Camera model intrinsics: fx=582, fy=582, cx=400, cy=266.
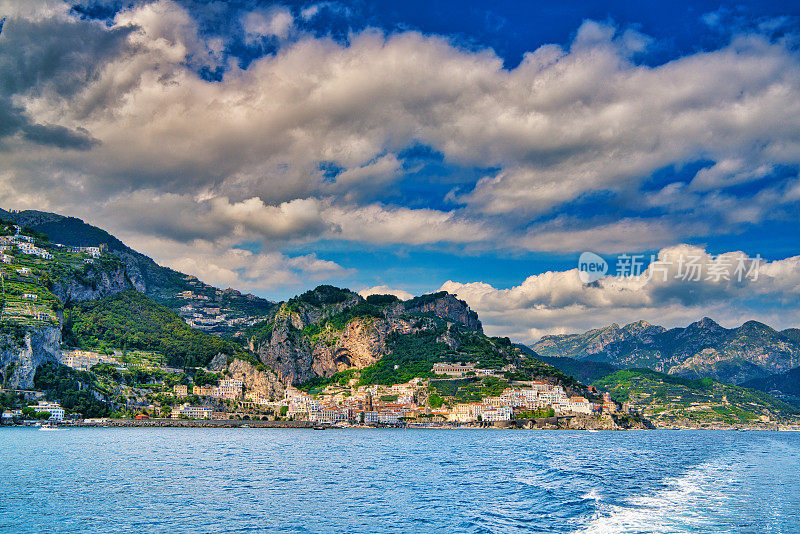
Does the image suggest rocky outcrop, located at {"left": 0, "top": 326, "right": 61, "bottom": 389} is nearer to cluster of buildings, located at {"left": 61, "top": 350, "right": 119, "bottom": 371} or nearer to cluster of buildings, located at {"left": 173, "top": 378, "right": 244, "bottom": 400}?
cluster of buildings, located at {"left": 61, "top": 350, "right": 119, "bottom": 371}

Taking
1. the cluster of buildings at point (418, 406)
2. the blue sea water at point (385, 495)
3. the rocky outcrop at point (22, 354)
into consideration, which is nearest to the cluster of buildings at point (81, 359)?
the rocky outcrop at point (22, 354)

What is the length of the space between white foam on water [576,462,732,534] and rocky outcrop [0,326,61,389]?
140 meters

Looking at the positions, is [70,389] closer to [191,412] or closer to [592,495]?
[191,412]

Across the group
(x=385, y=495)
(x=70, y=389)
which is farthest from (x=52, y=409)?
(x=385, y=495)

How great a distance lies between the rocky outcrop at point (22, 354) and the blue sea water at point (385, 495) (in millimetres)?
82819

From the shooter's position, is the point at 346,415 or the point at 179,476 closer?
the point at 179,476

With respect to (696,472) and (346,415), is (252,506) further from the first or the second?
(346,415)

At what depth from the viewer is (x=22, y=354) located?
13538cm

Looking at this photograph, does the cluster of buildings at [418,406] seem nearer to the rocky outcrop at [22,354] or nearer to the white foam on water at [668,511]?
the rocky outcrop at [22,354]

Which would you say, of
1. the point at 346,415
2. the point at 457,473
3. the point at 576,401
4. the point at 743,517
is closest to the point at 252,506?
the point at 457,473

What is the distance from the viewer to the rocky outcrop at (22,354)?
5202 inches

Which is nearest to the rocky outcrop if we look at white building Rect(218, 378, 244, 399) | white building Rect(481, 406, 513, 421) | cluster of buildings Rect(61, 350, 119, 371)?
cluster of buildings Rect(61, 350, 119, 371)

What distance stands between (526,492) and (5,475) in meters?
39.1

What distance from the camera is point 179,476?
4616 cm
